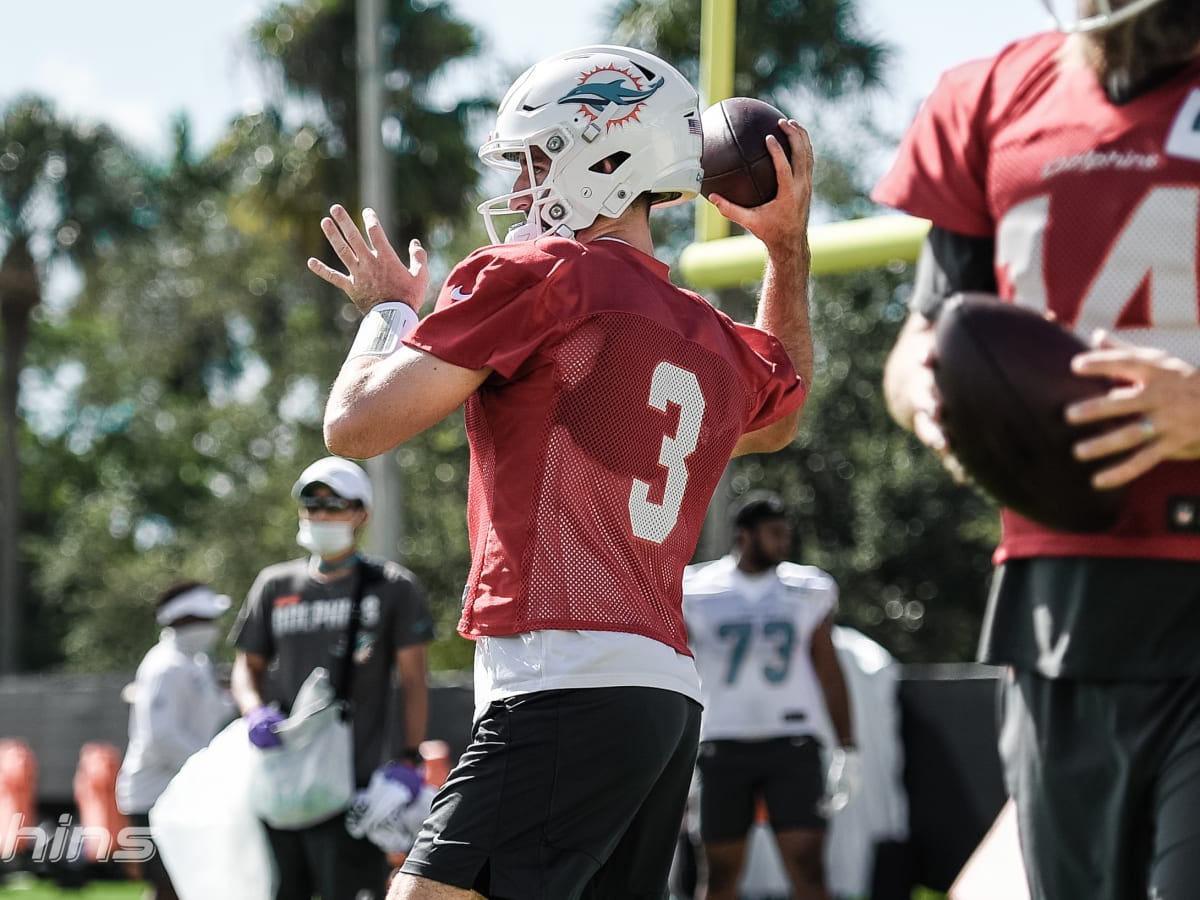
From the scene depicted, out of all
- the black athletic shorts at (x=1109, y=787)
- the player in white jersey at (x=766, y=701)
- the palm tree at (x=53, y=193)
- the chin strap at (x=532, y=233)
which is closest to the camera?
the black athletic shorts at (x=1109, y=787)

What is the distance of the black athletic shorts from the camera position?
7.90 ft

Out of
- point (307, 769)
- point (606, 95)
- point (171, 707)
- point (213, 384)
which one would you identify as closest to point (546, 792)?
point (606, 95)

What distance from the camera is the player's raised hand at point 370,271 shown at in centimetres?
294

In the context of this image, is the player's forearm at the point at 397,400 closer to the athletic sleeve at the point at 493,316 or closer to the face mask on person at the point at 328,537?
the athletic sleeve at the point at 493,316

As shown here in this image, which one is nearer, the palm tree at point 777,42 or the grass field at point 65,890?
the grass field at point 65,890

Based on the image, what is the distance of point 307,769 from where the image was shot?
5.78 m

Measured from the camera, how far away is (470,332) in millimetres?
2578

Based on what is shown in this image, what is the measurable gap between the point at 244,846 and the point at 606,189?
379cm

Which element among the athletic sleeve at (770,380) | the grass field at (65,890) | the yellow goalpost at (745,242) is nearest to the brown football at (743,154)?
the athletic sleeve at (770,380)

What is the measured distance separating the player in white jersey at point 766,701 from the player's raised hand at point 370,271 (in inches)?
183

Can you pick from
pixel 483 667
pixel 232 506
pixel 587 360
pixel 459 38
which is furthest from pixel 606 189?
pixel 232 506

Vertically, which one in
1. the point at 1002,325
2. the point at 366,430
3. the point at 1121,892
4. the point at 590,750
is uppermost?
the point at 1002,325

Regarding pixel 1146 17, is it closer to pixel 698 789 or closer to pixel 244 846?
pixel 244 846

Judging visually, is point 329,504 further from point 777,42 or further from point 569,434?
point 777,42
